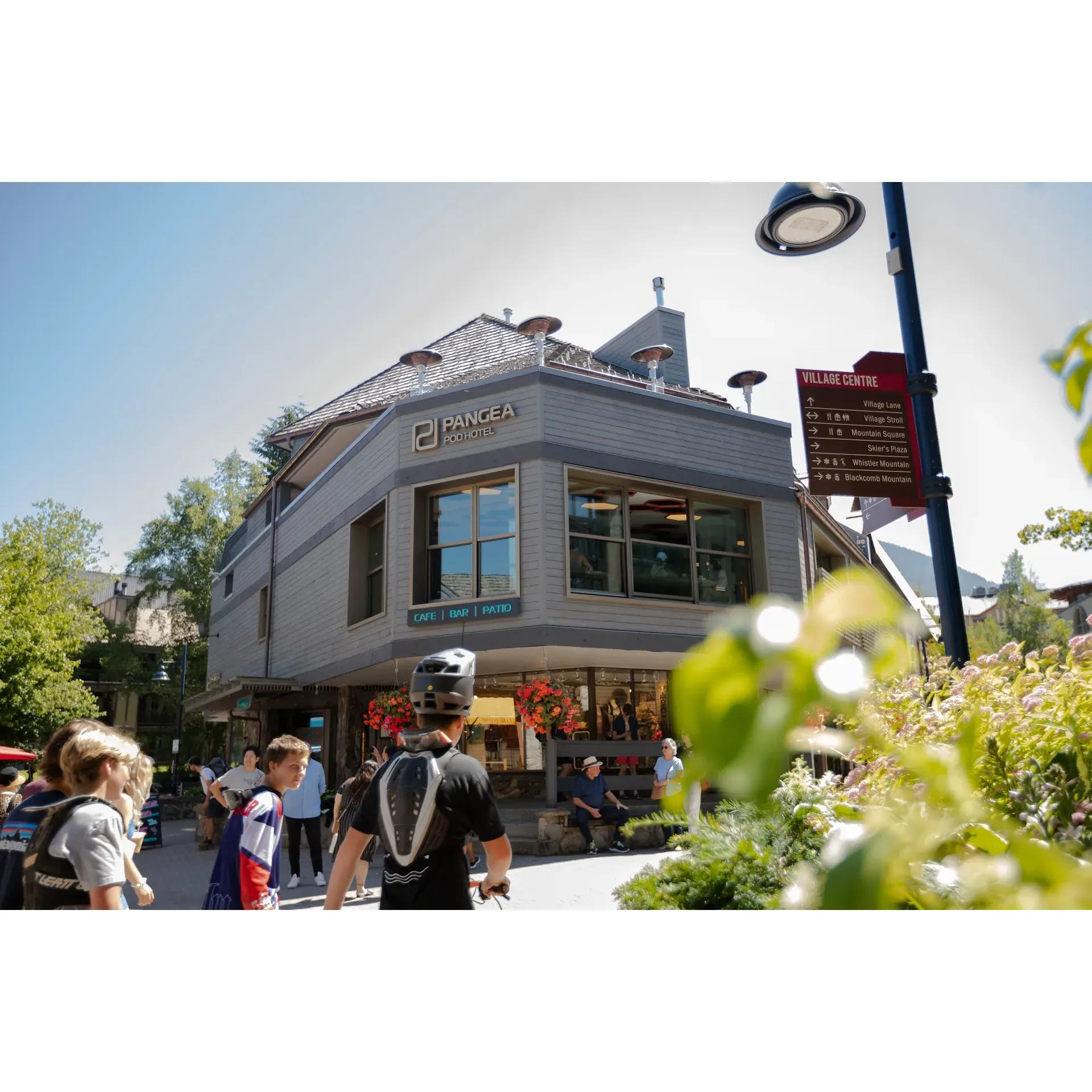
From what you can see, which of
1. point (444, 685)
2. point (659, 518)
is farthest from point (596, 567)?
point (444, 685)

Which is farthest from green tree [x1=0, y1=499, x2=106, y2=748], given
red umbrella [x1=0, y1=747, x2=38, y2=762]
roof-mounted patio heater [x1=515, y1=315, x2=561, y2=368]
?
roof-mounted patio heater [x1=515, y1=315, x2=561, y2=368]

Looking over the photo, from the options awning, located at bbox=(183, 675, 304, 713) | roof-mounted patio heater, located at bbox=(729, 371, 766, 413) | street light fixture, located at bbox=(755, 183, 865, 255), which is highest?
roof-mounted patio heater, located at bbox=(729, 371, 766, 413)

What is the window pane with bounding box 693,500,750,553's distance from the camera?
15.1 meters

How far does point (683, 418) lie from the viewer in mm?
14773

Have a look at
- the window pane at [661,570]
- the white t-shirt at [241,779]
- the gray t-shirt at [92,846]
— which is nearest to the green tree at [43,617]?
the white t-shirt at [241,779]

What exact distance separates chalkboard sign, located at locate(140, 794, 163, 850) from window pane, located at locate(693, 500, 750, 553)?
35.5 ft

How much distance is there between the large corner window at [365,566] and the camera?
15906 millimetres

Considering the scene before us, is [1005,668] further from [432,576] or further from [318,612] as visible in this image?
[318,612]

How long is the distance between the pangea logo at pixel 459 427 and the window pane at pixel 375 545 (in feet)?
7.10

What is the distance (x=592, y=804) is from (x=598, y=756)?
1410 millimetres

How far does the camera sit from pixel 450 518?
14492mm

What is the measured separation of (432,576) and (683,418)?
508 centimetres

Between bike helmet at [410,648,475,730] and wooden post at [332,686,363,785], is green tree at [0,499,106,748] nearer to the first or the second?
wooden post at [332,686,363,785]
